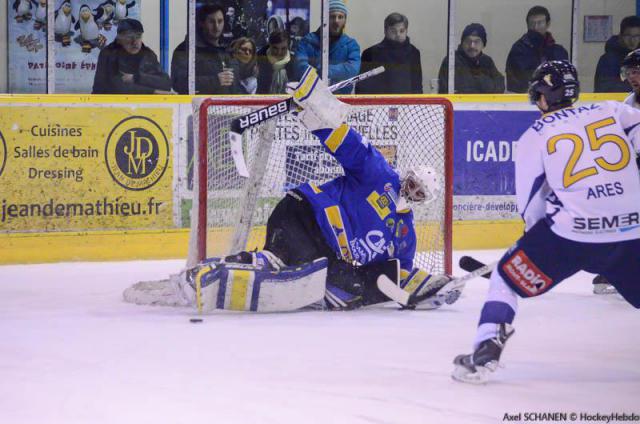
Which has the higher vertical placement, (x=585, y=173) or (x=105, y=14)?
(x=105, y=14)

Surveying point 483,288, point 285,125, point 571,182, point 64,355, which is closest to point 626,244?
point 571,182

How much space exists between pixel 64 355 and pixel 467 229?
3378 millimetres

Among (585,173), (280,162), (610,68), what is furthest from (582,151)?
(610,68)

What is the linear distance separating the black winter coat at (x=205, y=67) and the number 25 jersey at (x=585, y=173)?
128 inches

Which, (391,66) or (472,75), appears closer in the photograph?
(391,66)

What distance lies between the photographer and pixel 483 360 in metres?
3.37

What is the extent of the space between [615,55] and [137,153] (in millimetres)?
3021

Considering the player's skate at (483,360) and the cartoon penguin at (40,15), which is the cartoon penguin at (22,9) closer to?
the cartoon penguin at (40,15)

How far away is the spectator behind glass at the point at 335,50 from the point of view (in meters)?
6.54

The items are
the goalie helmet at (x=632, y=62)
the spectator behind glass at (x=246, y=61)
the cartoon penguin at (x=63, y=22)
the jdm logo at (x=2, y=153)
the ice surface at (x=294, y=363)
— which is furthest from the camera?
the spectator behind glass at (x=246, y=61)

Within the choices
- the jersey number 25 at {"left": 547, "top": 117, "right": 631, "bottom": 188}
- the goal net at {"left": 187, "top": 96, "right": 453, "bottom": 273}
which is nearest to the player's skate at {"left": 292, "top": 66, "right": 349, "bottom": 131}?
the goal net at {"left": 187, "top": 96, "right": 453, "bottom": 273}

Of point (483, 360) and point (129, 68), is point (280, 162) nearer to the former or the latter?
point (129, 68)

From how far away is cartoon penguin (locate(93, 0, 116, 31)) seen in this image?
19.9 feet

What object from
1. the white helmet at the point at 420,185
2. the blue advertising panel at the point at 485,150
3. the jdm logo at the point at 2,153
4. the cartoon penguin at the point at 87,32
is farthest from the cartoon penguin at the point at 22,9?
the blue advertising panel at the point at 485,150
